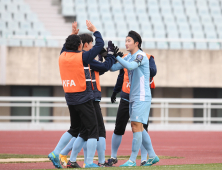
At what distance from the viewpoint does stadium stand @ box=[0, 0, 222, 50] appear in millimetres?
20500

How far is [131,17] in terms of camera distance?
21.7m

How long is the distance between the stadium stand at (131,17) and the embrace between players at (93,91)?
1389cm

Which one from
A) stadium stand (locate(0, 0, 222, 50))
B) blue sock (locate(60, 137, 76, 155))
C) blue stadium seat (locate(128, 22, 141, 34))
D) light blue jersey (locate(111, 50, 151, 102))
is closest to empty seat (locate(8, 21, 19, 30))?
stadium stand (locate(0, 0, 222, 50))

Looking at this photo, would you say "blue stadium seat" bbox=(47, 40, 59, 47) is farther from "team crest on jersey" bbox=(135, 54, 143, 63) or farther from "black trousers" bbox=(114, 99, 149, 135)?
"team crest on jersey" bbox=(135, 54, 143, 63)

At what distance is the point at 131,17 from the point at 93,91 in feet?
51.9

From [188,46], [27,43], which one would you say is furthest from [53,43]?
[188,46]

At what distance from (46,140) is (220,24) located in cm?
1362

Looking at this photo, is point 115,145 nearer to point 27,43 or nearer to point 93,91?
point 93,91

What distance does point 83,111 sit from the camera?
590 cm

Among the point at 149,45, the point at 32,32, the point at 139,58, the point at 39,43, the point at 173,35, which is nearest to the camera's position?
the point at 139,58

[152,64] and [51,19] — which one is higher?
[51,19]

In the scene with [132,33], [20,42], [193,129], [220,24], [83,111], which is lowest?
[193,129]

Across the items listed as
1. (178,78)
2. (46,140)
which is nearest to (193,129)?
(178,78)

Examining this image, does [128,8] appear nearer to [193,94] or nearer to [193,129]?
[193,94]
